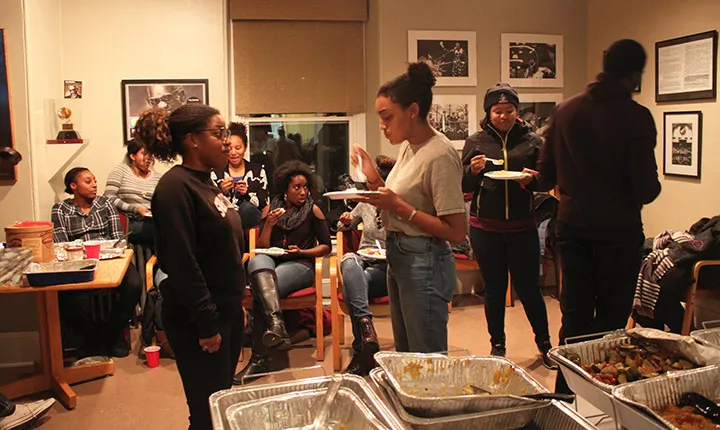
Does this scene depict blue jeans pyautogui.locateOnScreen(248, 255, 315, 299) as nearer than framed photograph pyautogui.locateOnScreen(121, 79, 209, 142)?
Yes

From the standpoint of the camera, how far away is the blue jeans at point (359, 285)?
361 cm

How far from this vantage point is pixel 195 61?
4.65 m

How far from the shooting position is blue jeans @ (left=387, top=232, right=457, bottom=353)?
6.55 ft

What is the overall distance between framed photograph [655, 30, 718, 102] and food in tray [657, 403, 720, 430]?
2.68m

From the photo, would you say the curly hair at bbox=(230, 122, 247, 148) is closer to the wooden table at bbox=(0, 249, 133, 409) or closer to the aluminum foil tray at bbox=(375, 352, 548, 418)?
the wooden table at bbox=(0, 249, 133, 409)

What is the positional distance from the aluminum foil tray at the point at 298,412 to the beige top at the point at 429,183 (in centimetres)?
75

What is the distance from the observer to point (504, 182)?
3.21 meters

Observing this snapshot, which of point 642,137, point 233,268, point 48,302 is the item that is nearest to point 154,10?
point 48,302

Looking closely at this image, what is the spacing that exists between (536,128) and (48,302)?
3.62 meters

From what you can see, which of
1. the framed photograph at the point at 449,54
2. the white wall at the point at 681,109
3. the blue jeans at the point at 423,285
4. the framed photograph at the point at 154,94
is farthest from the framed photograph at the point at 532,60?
the blue jeans at the point at 423,285

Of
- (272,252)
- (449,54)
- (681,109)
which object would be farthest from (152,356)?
(681,109)

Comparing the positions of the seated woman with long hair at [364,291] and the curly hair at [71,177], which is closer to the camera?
the seated woman with long hair at [364,291]

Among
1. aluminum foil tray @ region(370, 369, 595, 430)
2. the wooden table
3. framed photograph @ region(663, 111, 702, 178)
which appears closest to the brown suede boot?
the wooden table

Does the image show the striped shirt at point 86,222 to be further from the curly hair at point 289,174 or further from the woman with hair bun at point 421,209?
the woman with hair bun at point 421,209
